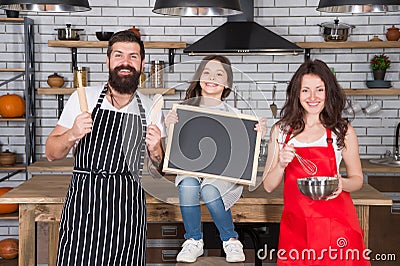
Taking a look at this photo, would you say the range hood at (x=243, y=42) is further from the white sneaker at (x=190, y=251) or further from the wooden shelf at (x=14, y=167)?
the white sneaker at (x=190, y=251)

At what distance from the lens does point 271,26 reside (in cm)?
580

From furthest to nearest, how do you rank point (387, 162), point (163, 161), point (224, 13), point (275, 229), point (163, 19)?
point (163, 19)
point (387, 162)
point (275, 229)
point (224, 13)
point (163, 161)

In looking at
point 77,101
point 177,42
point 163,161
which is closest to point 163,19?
point 177,42

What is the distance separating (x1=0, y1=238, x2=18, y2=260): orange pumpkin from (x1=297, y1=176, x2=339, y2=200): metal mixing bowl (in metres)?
3.46

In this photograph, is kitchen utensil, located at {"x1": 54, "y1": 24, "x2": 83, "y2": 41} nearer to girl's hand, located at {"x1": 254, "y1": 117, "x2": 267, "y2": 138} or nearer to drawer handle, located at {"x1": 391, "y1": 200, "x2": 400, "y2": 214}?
drawer handle, located at {"x1": 391, "y1": 200, "x2": 400, "y2": 214}

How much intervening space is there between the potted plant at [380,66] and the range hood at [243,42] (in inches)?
34.1

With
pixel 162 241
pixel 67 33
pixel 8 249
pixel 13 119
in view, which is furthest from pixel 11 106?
pixel 162 241

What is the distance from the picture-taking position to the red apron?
2770mm

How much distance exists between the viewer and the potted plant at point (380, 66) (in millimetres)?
5598

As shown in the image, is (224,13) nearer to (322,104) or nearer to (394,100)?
(322,104)

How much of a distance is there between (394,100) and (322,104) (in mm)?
3246

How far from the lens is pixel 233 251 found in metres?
2.98

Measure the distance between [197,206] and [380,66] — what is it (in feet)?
10.7

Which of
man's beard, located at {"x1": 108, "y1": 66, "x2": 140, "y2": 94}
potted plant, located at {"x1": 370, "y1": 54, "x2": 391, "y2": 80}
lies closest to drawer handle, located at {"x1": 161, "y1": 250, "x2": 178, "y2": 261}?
man's beard, located at {"x1": 108, "y1": 66, "x2": 140, "y2": 94}
